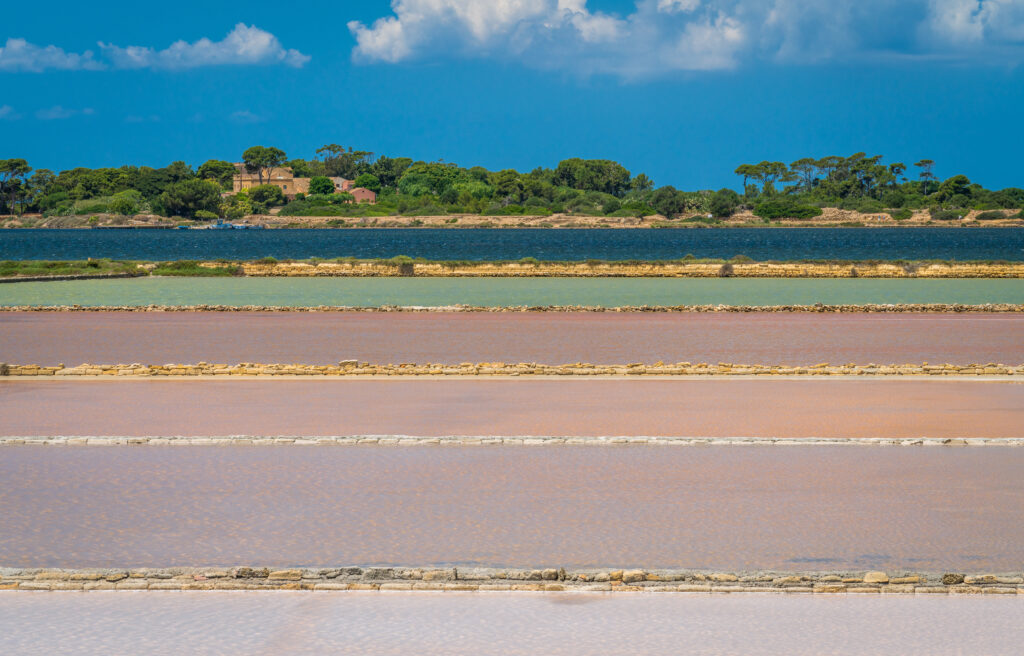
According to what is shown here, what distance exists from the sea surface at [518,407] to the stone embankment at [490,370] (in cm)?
45

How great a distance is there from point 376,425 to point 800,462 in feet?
12.9

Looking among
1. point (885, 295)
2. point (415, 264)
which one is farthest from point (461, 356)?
point (415, 264)

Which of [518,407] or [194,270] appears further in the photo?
[194,270]

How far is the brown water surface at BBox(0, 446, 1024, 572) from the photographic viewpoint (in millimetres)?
6469

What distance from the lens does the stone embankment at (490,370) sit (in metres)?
14.1

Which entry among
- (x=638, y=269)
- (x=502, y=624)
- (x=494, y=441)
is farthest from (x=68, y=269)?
(x=502, y=624)

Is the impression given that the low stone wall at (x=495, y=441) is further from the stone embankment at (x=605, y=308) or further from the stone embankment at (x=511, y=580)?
the stone embankment at (x=605, y=308)

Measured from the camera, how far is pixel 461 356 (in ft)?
54.3

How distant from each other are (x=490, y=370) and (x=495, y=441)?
4600mm

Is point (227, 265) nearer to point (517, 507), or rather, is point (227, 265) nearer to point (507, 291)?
point (507, 291)

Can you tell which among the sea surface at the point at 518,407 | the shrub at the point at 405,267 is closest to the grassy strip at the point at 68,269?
the shrub at the point at 405,267

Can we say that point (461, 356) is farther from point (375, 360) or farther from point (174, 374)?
point (174, 374)

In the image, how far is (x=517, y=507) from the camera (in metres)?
7.54

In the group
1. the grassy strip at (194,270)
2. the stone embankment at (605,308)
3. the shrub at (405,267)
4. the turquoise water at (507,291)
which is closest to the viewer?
the stone embankment at (605,308)
